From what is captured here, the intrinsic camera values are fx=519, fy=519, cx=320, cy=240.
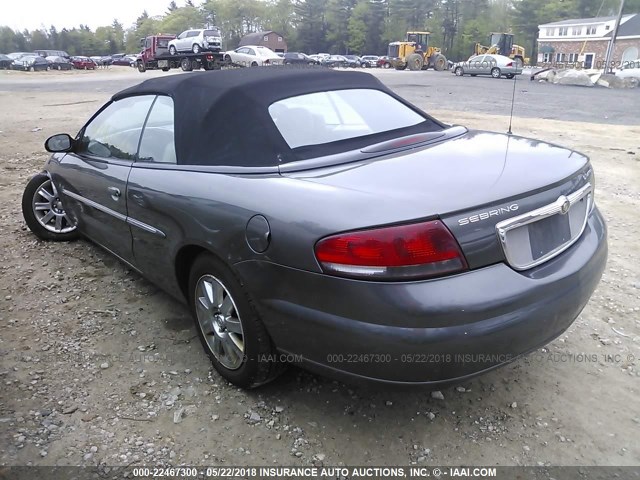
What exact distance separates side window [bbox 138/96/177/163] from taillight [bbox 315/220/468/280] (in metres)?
1.45

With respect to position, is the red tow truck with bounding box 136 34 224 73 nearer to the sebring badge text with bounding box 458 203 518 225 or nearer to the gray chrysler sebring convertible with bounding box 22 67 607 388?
the gray chrysler sebring convertible with bounding box 22 67 607 388

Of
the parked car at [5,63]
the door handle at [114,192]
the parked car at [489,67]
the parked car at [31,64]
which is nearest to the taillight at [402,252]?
the door handle at [114,192]

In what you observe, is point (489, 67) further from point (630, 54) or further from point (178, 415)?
point (630, 54)

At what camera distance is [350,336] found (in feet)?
6.71

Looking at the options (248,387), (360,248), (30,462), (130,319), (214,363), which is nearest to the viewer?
(360,248)

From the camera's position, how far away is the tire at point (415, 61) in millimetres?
43375

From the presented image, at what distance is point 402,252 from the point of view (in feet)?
6.47

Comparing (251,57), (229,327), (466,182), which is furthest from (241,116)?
(251,57)

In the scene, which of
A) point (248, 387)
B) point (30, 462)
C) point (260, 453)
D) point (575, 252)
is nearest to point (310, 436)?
point (260, 453)

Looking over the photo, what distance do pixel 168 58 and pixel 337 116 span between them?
36.2m

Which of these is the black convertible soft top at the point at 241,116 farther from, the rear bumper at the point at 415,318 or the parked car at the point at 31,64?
the parked car at the point at 31,64

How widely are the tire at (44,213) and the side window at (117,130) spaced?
0.93 meters

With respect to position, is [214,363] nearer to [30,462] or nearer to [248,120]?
[30,462]

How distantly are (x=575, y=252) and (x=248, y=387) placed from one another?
5.67 ft
